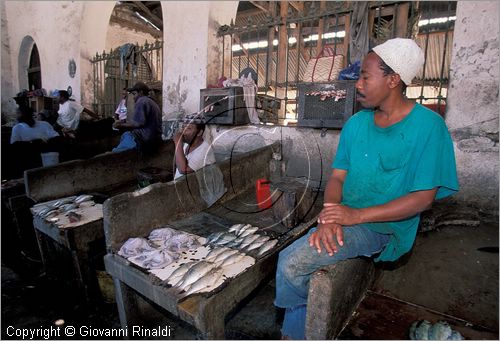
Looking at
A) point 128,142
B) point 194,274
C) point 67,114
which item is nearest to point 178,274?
point 194,274

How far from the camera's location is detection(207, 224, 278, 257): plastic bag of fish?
3.22m

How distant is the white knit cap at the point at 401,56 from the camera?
218 cm

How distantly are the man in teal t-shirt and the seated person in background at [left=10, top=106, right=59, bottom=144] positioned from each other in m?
7.19

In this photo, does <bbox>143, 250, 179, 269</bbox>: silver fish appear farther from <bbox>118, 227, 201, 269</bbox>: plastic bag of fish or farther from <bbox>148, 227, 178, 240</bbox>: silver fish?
<bbox>148, 227, 178, 240</bbox>: silver fish

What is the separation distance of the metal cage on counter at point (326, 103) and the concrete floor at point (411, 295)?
6.93 ft

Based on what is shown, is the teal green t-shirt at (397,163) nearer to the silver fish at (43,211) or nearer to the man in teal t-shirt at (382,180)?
the man in teal t-shirt at (382,180)

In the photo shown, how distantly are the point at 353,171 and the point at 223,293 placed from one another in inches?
58.1

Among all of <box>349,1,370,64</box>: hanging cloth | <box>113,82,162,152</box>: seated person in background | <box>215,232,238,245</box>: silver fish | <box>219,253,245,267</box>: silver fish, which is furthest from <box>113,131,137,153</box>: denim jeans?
<box>349,1,370,64</box>: hanging cloth

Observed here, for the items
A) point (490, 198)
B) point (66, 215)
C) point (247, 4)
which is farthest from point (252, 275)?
point (247, 4)

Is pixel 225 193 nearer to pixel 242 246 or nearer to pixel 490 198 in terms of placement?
pixel 242 246

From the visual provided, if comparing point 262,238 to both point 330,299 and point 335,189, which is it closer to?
point 335,189

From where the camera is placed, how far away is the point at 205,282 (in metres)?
2.56

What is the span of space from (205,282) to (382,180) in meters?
1.67

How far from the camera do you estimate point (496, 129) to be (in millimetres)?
4039
